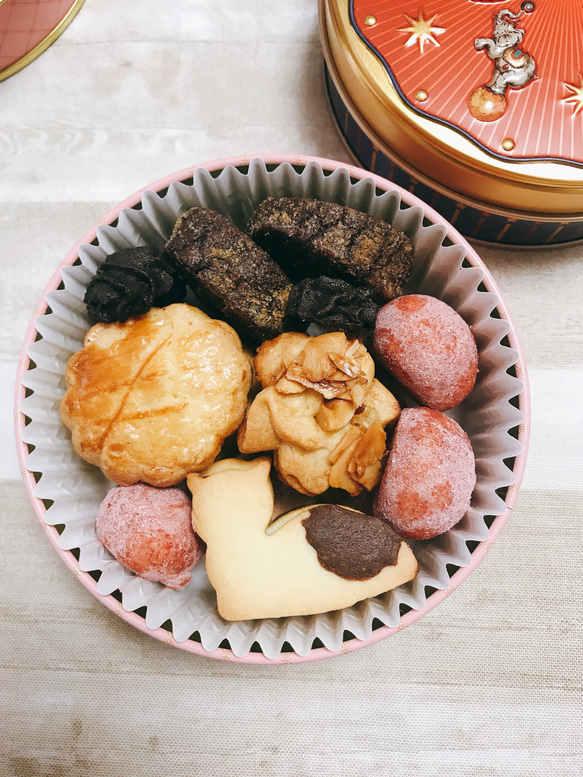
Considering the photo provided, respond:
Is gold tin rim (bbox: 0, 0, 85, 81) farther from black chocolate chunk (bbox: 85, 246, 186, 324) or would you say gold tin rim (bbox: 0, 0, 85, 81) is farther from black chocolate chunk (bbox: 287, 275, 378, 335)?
black chocolate chunk (bbox: 287, 275, 378, 335)

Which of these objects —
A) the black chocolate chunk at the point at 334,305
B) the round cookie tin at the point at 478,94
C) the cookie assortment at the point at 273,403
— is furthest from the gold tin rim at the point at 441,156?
the black chocolate chunk at the point at 334,305

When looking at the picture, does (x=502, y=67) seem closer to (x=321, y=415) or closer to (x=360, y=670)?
(x=321, y=415)

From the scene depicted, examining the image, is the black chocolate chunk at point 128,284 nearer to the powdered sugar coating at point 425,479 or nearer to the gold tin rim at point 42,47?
the powdered sugar coating at point 425,479

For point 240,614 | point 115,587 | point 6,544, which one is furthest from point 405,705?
point 6,544

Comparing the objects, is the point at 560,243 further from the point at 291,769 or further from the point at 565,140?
the point at 291,769

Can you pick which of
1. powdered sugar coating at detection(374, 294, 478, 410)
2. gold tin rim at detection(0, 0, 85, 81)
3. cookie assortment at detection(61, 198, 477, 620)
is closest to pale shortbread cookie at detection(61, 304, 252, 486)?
cookie assortment at detection(61, 198, 477, 620)

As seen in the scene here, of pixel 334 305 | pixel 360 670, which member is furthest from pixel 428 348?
pixel 360 670

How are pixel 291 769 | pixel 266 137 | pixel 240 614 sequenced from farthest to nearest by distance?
pixel 266 137, pixel 291 769, pixel 240 614
